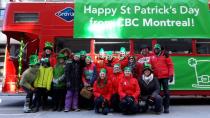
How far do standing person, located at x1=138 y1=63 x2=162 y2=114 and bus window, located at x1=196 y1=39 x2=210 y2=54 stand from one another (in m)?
2.17

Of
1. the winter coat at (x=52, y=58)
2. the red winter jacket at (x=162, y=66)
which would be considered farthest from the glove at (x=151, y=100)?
the winter coat at (x=52, y=58)

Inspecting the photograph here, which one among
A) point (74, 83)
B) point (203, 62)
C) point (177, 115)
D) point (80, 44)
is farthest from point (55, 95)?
point (203, 62)

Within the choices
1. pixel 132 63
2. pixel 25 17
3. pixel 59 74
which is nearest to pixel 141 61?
pixel 132 63

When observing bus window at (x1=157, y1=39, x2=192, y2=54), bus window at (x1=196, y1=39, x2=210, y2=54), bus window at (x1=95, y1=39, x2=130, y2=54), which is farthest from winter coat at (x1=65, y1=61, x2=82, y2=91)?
bus window at (x1=196, y1=39, x2=210, y2=54)

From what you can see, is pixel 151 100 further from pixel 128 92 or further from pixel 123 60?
pixel 123 60

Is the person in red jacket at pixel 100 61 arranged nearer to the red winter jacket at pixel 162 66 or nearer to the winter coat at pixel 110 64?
the winter coat at pixel 110 64

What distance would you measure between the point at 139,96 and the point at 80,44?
264 centimetres

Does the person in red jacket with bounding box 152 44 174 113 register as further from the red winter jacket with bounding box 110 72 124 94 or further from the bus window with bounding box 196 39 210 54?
the bus window with bounding box 196 39 210 54

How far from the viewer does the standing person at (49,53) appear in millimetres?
11117

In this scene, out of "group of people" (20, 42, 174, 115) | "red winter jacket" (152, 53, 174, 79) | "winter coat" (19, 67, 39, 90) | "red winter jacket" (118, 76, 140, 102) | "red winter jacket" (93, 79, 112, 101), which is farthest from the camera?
"winter coat" (19, 67, 39, 90)

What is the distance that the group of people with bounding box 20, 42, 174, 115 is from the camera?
32.7 feet

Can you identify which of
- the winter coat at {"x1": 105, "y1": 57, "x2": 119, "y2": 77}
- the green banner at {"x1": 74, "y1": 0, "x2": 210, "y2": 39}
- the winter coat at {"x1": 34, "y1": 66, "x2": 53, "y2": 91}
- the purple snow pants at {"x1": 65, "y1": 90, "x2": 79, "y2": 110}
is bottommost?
the purple snow pants at {"x1": 65, "y1": 90, "x2": 79, "y2": 110}

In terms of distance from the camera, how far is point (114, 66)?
1028cm

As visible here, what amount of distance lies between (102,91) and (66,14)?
9.70ft
